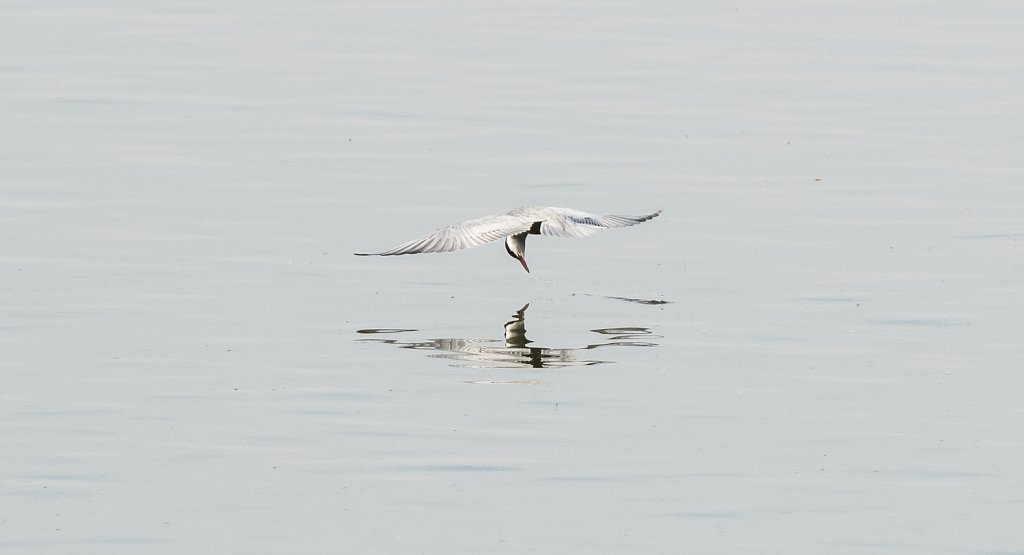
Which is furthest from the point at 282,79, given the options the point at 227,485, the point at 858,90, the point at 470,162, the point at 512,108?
the point at 227,485

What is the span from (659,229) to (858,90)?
7.65 metres

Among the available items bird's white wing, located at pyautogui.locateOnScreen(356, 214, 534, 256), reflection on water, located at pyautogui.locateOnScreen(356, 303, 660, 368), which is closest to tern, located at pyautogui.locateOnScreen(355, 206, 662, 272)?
bird's white wing, located at pyautogui.locateOnScreen(356, 214, 534, 256)

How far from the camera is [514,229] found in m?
14.3

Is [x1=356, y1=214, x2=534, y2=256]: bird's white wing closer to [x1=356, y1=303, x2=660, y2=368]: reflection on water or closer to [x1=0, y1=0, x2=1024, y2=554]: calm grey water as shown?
[x1=0, y1=0, x2=1024, y2=554]: calm grey water

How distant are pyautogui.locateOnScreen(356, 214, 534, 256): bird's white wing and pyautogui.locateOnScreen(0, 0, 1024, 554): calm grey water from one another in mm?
361

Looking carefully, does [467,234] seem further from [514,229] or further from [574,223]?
[574,223]

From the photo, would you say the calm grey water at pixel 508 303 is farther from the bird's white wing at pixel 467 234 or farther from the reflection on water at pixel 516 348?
the bird's white wing at pixel 467 234

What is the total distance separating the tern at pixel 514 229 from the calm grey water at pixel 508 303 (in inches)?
13.4

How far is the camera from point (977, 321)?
12.8m

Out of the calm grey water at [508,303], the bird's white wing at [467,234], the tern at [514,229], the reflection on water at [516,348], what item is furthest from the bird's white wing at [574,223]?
the reflection on water at [516,348]

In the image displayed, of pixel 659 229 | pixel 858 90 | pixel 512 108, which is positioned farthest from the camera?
pixel 858 90

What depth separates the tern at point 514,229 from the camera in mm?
14008

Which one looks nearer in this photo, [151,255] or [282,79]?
[151,255]

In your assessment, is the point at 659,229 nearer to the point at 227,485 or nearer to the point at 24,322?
the point at 24,322
